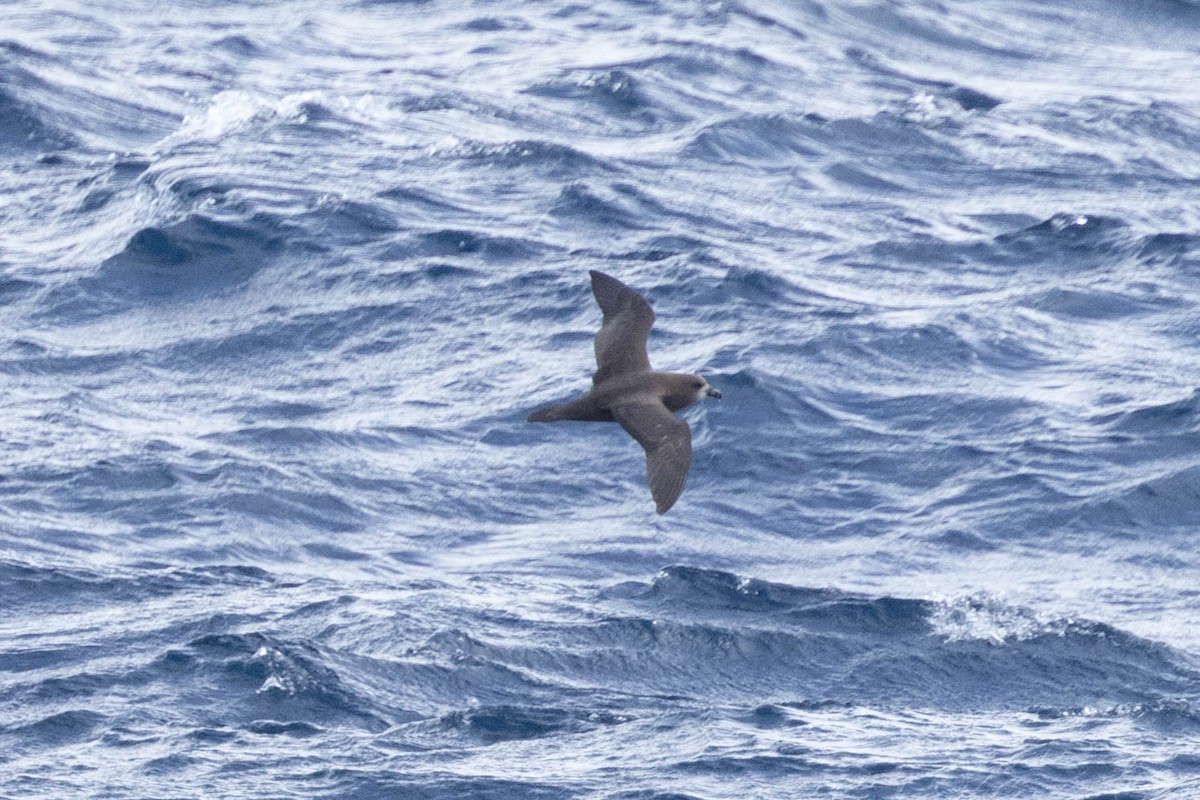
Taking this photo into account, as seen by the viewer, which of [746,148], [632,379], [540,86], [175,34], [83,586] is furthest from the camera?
[175,34]

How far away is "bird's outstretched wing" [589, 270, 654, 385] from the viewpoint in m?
14.2

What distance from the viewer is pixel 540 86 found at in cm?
2753

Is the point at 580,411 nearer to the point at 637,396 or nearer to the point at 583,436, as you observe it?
the point at 637,396

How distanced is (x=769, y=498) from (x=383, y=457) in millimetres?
3203

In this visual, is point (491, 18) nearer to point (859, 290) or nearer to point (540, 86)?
point (540, 86)

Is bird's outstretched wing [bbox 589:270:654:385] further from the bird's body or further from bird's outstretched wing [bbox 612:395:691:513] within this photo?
bird's outstretched wing [bbox 612:395:691:513]

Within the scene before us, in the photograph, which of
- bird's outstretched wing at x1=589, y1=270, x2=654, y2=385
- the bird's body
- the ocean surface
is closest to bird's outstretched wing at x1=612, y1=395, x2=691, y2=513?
the bird's body

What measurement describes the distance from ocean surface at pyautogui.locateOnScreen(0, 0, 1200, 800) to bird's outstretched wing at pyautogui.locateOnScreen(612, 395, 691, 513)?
2.83 m

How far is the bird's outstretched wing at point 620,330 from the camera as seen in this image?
14.2m

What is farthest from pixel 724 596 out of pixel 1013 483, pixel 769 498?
pixel 1013 483

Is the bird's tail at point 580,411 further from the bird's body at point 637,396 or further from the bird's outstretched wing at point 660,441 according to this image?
the bird's outstretched wing at point 660,441

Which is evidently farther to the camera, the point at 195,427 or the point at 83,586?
the point at 195,427

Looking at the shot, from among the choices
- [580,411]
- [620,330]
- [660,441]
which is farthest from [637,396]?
[620,330]

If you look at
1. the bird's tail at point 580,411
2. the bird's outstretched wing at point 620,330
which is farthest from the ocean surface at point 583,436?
the bird's outstretched wing at point 620,330
